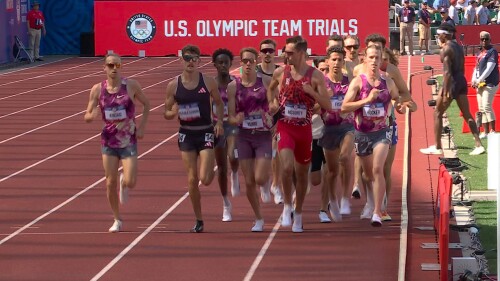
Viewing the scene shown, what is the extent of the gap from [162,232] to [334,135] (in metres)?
1.98

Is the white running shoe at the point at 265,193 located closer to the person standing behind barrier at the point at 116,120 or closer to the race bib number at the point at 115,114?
the person standing behind barrier at the point at 116,120

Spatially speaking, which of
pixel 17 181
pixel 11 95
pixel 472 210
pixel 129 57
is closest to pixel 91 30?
pixel 129 57

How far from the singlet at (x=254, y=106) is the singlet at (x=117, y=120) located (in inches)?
42.1

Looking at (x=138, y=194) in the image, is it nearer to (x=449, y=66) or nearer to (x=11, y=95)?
(x=449, y=66)

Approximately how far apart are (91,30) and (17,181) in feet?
92.0

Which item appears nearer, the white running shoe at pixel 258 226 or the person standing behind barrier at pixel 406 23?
the white running shoe at pixel 258 226

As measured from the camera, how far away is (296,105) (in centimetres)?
1286

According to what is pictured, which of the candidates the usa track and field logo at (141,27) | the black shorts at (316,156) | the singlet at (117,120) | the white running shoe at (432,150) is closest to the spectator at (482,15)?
the usa track and field logo at (141,27)

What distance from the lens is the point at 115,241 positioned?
13.0 meters

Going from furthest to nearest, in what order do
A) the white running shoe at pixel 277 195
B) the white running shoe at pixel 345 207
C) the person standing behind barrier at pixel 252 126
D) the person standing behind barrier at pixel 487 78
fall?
the person standing behind barrier at pixel 487 78
the white running shoe at pixel 277 195
the white running shoe at pixel 345 207
the person standing behind barrier at pixel 252 126

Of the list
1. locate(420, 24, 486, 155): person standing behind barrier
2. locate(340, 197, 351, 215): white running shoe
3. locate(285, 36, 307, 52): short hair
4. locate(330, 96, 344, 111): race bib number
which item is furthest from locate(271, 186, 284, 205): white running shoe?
locate(420, 24, 486, 155): person standing behind barrier

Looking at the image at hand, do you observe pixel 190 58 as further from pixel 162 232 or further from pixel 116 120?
pixel 162 232

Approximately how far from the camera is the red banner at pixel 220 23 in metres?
41.4

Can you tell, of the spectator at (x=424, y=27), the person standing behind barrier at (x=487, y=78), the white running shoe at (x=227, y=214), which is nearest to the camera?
the white running shoe at (x=227, y=214)
